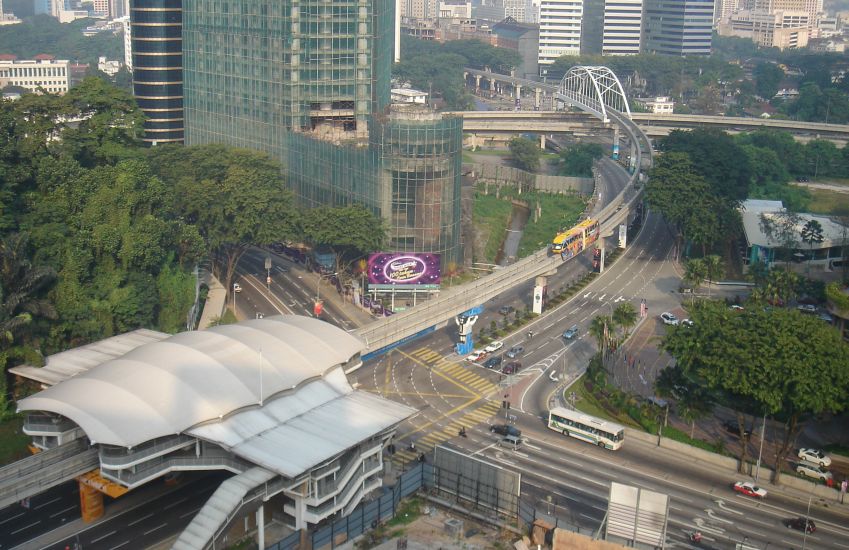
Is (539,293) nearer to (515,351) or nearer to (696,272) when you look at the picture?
(515,351)

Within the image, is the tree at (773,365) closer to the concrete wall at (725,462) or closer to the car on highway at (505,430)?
the concrete wall at (725,462)

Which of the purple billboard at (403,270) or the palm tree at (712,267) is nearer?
the purple billboard at (403,270)

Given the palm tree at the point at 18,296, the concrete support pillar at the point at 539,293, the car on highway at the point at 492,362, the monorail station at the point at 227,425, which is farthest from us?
the concrete support pillar at the point at 539,293

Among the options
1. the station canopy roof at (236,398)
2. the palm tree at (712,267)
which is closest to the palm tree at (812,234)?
the palm tree at (712,267)

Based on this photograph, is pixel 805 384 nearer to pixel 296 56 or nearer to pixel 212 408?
pixel 212 408

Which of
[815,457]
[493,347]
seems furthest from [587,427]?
[493,347]

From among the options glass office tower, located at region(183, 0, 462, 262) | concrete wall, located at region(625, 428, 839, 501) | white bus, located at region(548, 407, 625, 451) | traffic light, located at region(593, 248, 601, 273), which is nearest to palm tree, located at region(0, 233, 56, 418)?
glass office tower, located at region(183, 0, 462, 262)

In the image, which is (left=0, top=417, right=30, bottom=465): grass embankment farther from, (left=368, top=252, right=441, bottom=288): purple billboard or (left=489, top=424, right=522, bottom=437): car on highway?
(left=368, top=252, right=441, bottom=288): purple billboard
